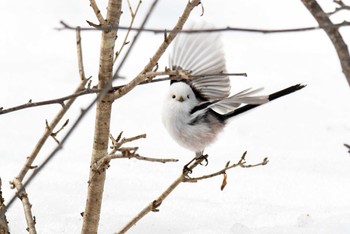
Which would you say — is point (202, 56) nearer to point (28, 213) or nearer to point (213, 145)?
point (28, 213)

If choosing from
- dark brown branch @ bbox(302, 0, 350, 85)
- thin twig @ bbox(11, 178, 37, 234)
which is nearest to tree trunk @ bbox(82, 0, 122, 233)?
thin twig @ bbox(11, 178, 37, 234)

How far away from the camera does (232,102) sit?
1.51 metres

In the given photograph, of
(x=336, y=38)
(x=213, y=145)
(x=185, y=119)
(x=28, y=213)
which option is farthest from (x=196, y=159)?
(x=213, y=145)

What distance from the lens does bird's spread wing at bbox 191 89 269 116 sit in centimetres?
139

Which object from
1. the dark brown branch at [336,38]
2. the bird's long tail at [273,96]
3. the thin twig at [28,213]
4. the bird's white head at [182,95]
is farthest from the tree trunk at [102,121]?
the dark brown branch at [336,38]

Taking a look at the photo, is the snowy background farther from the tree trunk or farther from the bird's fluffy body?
the tree trunk

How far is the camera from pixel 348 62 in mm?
943

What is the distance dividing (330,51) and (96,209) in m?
3.61

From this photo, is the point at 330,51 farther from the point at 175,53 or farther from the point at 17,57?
the point at 175,53

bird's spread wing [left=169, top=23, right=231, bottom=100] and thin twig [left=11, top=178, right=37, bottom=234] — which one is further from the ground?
bird's spread wing [left=169, top=23, right=231, bottom=100]

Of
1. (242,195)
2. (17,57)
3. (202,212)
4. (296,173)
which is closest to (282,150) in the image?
(296,173)

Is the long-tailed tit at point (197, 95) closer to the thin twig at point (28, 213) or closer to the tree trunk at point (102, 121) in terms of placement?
Result: the tree trunk at point (102, 121)

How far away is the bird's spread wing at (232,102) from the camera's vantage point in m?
1.39

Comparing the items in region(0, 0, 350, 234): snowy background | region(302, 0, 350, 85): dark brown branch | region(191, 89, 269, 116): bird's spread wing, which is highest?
region(0, 0, 350, 234): snowy background
